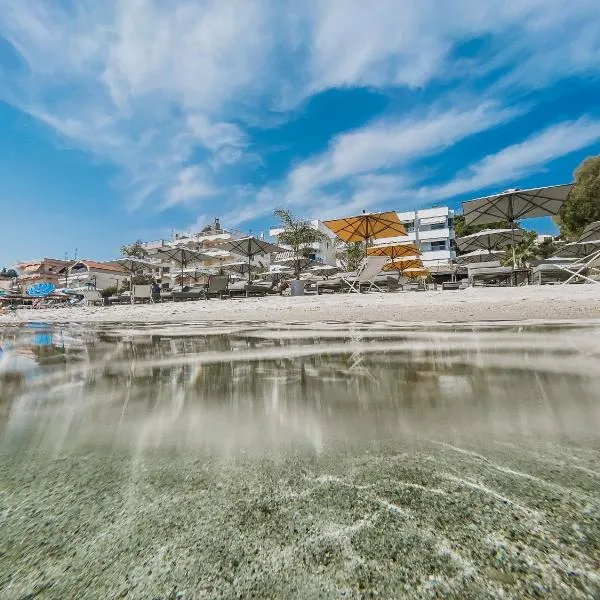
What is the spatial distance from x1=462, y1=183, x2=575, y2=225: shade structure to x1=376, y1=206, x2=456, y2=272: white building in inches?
1667

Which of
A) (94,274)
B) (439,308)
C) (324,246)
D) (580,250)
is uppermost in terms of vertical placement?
(324,246)

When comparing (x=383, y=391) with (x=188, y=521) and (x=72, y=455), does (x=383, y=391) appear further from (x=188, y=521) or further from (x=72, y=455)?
(x=72, y=455)

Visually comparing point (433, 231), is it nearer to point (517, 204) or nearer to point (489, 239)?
point (489, 239)

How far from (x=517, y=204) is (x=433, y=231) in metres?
46.3

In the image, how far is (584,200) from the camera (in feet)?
72.8

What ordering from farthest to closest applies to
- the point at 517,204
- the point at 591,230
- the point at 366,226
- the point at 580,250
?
the point at 580,250 < the point at 366,226 < the point at 591,230 < the point at 517,204

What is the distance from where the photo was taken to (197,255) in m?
18.7

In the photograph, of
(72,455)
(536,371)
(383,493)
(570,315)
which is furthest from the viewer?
(570,315)

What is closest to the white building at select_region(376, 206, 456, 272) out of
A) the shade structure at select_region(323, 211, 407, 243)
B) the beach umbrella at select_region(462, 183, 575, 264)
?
the shade structure at select_region(323, 211, 407, 243)

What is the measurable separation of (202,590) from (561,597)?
553mm

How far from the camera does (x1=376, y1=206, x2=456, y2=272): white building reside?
5288 centimetres

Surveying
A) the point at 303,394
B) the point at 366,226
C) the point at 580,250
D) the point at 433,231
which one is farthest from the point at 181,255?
the point at 433,231

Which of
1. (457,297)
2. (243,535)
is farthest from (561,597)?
(457,297)

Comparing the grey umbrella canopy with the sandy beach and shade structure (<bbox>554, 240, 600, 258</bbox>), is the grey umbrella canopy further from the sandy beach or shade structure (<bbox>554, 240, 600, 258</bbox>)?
shade structure (<bbox>554, 240, 600, 258</bbox>)
